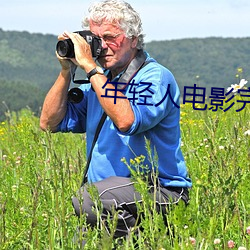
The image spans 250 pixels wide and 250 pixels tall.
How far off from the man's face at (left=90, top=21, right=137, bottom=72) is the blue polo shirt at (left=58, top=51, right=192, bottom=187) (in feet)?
0.40

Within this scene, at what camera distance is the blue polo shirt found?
348 centimetres

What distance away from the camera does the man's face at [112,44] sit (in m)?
3.64

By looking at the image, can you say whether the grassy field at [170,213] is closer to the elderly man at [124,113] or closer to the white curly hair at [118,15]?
the elderly man at [124,113]

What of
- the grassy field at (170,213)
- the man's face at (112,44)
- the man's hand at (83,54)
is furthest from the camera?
the man's face at (112,44)

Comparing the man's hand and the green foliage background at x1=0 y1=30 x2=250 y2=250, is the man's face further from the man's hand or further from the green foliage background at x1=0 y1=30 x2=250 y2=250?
the green foliage background at x1=0 y1=30 x2=250 y2=250

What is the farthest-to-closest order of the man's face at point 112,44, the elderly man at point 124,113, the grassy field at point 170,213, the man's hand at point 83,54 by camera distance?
1. the man's face at point 112,44
2. the man's hand at point 83,54
3. the elderly man at point 124,113
4. the grassy field at point 170,213

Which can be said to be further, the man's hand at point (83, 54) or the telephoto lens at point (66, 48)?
the telephoto lens at point (66, 48)

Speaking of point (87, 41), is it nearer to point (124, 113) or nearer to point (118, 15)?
point (118, 15)

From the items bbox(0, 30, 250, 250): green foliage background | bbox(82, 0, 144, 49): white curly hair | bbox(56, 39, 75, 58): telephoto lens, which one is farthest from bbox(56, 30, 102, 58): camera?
bbox(0, 30, 250, 250): green foliage background

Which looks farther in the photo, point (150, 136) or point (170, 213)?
point (150, 136)

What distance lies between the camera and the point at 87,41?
3566 millimetres

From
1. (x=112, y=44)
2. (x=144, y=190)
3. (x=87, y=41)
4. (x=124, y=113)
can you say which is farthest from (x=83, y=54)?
(x=144, y=190)

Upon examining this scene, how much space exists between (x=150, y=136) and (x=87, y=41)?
0.60m

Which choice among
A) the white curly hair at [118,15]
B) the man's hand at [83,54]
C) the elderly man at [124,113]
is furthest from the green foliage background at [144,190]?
the white curly hair at [118,15]
